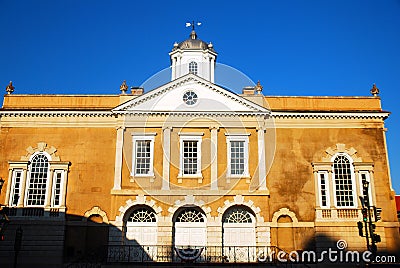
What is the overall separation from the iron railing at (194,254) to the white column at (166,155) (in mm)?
3639

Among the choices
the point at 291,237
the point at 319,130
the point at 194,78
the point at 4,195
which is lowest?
the point at 291,237

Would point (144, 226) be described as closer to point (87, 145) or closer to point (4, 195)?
point (87, 145)

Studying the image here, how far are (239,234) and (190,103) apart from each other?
8.43 m

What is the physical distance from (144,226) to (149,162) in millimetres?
3777

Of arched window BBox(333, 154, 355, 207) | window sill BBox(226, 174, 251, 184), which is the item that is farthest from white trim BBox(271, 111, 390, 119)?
window sill BBox(226, 174, 251, 184)

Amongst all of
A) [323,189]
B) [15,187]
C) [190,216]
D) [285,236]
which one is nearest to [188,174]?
[190,216]

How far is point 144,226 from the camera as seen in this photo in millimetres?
26109

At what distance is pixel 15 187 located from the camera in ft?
87.6

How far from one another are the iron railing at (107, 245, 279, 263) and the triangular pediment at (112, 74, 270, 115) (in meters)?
8.08

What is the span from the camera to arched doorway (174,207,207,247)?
25.9m

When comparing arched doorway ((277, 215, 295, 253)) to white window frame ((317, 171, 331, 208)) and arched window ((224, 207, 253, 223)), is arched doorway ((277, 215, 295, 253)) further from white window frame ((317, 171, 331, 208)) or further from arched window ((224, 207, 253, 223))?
white window frame ((317, 171, 331, 208))

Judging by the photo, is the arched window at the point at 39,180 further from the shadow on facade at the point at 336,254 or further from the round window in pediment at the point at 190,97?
the shadow on facade at the point at 336,254

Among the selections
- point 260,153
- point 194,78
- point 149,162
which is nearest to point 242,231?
point 260,153

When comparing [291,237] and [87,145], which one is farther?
[87,145]
